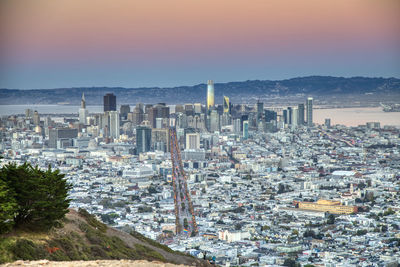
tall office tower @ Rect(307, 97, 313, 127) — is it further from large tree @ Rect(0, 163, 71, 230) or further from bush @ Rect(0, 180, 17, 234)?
bush @ Rect(0, 180, 17, 234)

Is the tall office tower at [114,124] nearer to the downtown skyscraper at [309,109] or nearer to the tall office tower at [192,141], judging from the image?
the tall office tower at [192,141]

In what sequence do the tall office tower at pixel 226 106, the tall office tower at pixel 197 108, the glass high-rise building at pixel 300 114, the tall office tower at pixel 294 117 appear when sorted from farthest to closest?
1. the tall office tower at pixel 226 106
2. the tall office tower at pixel 197 108
3. the glass high-rise building at pixel 300 114
4. the tall office tower at pixel 294 117

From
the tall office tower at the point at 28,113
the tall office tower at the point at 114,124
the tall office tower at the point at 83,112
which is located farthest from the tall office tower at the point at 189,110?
the tall office tower at the point at 28,113

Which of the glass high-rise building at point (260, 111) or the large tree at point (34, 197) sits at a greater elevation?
the large tree at point (34, 197)

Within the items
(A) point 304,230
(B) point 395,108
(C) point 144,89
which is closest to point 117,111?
(C) point 144,89

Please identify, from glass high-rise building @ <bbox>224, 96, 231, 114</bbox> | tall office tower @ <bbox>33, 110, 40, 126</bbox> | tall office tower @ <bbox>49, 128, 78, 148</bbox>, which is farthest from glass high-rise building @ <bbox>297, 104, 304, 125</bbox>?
tall office tower @ <bbox>33, 110, 40, 126</bbox>

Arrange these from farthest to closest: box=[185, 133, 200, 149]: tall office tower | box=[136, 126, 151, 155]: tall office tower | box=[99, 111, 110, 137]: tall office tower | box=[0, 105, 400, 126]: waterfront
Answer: box=[99, 111, 110, 137]: tall office tower
box=[0, 105, 400, 126]: waterfront
box=[185, 133, 200, 149]: tall office tower
box=[136, 126, 151, 155]: tall office tower

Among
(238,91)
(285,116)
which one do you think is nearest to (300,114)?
(285,116)
